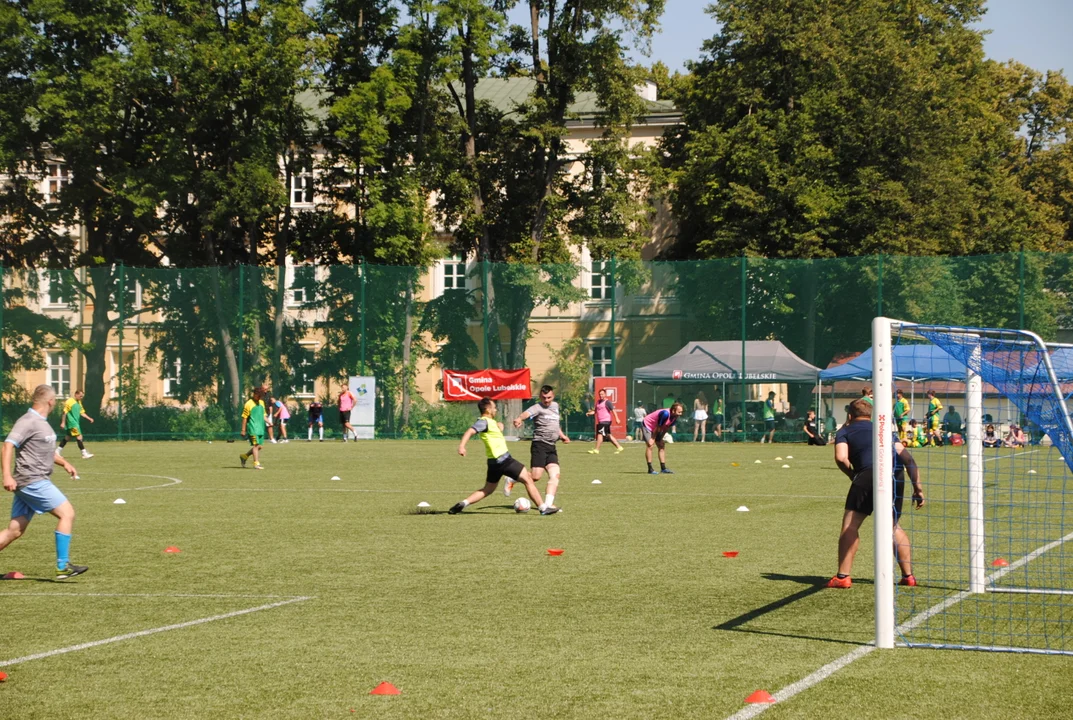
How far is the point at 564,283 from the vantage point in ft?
150

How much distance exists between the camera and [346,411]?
142ft

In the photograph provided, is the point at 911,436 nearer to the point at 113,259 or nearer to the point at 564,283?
the point at 564,283

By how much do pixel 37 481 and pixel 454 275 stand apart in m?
34.7

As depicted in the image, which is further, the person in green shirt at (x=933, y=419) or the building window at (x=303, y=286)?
the building window at (x=303, y=286)

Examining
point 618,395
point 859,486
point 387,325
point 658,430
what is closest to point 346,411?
point 387,325

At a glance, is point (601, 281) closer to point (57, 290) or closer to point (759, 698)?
point (57, 290)

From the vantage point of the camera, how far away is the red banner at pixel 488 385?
44.3m

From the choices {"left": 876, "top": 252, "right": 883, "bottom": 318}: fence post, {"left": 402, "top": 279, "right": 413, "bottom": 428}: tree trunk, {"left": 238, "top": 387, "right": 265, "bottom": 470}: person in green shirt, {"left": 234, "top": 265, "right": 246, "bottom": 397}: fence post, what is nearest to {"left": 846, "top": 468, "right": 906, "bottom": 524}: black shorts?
{"left": 238, "top": 387, "right": 265, "bottom": 470}: person in green shirt

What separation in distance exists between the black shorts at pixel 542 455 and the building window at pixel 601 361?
24976 millimetres

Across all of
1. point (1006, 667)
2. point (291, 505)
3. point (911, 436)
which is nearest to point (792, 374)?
point (911, 436)

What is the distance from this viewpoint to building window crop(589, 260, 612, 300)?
149 ft

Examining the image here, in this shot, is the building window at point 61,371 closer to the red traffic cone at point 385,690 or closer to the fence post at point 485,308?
the fence post at point 485,308

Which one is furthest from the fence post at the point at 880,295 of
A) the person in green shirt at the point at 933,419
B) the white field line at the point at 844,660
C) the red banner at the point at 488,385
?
the white field line at the point at 844,660

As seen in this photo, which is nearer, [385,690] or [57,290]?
[385,690]
